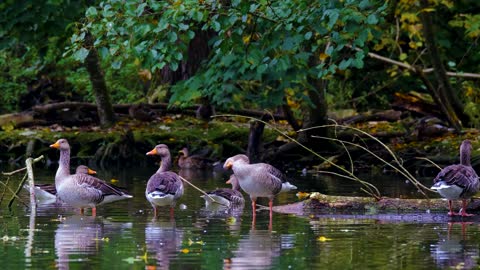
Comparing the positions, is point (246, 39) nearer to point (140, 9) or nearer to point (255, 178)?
point (140, 9)

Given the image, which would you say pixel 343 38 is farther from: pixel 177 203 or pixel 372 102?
pixel 372 102

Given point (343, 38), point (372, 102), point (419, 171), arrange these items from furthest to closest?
point (372, 102)
point (419, 171)
point (343, 38)

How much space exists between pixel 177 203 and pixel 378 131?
10713 mm

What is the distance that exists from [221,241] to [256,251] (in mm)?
944

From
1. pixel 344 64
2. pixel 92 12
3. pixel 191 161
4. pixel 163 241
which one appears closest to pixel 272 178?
pixel 344 64

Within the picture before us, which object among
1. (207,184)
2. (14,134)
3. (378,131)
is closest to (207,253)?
(207,184)

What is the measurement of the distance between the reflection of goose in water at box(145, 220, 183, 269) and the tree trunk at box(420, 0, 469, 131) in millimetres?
12677

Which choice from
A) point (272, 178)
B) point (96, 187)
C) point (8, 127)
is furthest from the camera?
point (8, 127)

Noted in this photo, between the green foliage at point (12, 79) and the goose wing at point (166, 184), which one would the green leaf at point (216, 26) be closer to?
the goose wing at point (166, 184)

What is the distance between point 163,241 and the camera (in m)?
13.5

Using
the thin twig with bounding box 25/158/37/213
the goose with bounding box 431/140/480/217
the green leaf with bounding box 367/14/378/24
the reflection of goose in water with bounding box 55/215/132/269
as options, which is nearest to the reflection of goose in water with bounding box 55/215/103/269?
the reflection of goose in water with bounding box 55/215/132/269

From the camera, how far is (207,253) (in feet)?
40.8

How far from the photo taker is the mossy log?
16.7m

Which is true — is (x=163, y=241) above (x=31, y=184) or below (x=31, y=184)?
below
